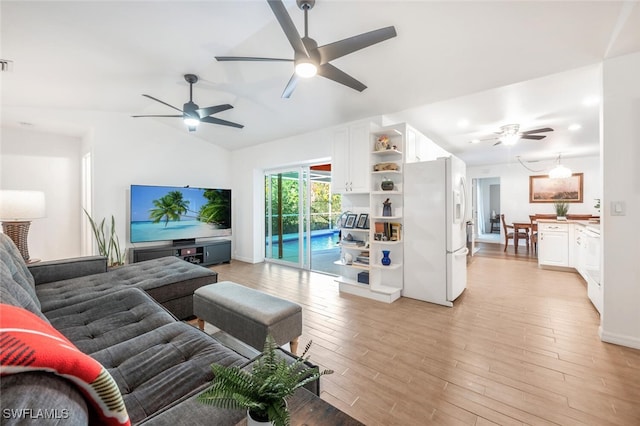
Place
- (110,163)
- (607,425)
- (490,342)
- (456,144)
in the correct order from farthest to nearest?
1. (456,144)
2. (110,163)
3. (490,342)
4. (607,425)

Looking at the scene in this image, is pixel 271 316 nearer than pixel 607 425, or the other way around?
pixel 607 425

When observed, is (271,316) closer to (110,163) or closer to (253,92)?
(253,92)

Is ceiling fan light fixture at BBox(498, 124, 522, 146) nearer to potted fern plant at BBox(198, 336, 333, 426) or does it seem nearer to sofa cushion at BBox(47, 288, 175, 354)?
potted fern plant at BBox(198, 336, 333, 426)

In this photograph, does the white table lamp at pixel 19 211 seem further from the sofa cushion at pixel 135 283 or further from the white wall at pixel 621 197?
the white wall at pixel 621 197

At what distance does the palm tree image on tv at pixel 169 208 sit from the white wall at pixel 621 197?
5.97 meters

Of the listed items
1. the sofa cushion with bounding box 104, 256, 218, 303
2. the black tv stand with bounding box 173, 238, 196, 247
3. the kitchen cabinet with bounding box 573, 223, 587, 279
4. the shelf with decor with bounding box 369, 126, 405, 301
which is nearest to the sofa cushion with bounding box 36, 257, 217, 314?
the sofa cushion with bounding box 104, 256, 218, 303

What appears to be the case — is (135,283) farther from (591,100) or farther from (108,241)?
(591,100)

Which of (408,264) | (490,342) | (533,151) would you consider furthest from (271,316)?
(533,151)

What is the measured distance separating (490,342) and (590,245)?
260cm

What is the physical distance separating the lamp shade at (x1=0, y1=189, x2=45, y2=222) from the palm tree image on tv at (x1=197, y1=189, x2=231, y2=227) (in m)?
2.48

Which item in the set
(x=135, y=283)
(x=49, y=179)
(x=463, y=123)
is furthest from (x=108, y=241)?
(x=463, y=123)

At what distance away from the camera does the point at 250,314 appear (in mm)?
2068

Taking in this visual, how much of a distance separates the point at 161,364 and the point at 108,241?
4358mm

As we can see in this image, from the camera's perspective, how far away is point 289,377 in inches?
31.2
